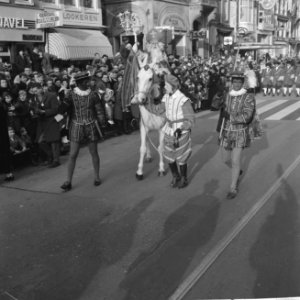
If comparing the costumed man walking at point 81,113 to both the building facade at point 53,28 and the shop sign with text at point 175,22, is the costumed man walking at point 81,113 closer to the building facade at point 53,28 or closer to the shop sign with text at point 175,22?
the building facade at point 53,28

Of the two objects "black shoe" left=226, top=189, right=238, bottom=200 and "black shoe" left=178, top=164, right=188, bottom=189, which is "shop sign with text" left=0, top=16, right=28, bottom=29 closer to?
"black shoe" left=178, top=164, right=188, bottom=189

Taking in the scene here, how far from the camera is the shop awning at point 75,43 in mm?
19375

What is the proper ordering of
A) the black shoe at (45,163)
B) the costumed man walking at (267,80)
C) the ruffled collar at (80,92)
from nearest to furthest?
1. the ruffled collar at (80,92)
2. the black shoe at (45,163)
3. the costumed man walking at (267,80)

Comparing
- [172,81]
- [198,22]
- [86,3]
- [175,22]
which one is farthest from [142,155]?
[198,22]

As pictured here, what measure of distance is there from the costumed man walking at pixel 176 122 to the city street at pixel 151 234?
1.97 feet

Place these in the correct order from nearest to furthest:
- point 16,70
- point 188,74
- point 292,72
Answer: point 16,70 < point 188,74 < point 292,72

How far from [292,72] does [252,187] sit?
1659 centimetres

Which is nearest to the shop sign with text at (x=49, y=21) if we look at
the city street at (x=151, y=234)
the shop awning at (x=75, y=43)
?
the shop awning at (x=75, y=43)

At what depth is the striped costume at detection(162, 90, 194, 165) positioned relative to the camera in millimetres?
6742

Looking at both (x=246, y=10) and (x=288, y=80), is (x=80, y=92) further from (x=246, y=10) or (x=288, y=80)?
(x=246, y=10)

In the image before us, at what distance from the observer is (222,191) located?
6.88 meters

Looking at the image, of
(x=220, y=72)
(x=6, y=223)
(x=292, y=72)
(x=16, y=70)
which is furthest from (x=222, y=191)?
(x=292, y=72)

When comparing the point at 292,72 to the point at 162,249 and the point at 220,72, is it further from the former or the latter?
the point at 162,249

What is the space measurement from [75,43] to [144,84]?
14043 millimetres
